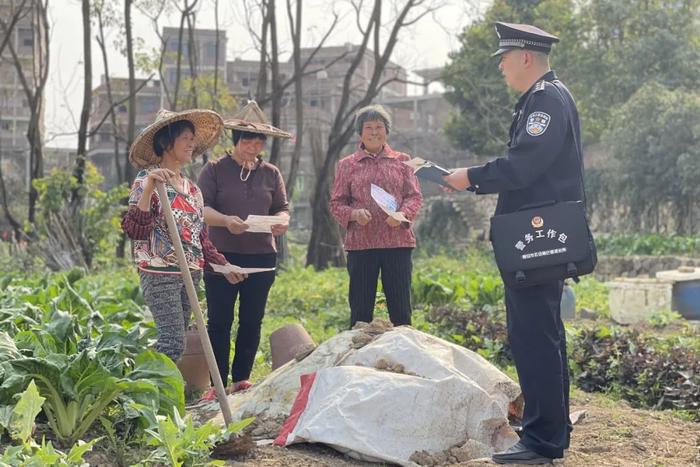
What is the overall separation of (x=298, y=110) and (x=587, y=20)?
18.2 m

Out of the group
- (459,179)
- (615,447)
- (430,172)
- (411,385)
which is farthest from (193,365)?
(615,447)

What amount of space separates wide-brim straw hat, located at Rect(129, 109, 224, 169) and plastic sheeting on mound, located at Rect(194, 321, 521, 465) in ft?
4.60

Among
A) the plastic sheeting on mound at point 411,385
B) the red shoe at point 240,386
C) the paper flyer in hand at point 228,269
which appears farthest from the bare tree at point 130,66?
the plastic sheeting on mound at point 411,385

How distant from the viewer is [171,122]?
5.25m

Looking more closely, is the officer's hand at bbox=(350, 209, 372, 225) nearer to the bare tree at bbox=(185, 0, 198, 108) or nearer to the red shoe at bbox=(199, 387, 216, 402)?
the red shoe at bbox=(199, 387, 216, 402)

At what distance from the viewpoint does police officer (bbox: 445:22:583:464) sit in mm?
4355

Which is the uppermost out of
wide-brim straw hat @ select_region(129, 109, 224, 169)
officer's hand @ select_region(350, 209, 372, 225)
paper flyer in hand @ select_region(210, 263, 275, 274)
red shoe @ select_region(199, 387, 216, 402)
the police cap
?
the police cap

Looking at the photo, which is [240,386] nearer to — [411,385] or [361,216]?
[361,216]

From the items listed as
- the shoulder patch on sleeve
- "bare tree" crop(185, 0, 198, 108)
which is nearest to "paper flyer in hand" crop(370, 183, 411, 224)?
the shoulder patch on sleeve

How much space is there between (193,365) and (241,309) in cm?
47

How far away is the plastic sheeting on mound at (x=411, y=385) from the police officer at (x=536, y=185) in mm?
262

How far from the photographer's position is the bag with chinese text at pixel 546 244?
4.24 meters

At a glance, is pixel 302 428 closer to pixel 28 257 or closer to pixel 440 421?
pixel 440 421

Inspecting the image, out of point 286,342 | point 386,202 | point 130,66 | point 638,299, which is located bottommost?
point 638,299
